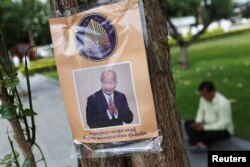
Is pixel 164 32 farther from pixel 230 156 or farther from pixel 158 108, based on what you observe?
pixel 230 156

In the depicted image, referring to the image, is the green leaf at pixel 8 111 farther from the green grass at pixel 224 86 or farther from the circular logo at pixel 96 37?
the green grass at pixel 224 86

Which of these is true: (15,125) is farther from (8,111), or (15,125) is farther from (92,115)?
(92,115)

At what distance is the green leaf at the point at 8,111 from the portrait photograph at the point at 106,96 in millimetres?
279

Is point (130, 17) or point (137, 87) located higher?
point (130, 17)

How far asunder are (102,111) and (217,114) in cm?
338

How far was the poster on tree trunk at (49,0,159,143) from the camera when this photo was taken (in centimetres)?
166

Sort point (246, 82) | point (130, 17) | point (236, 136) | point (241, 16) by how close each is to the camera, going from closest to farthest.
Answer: point (130, 17) → point (236, 136) → point (246, 82) → point (241, 16)

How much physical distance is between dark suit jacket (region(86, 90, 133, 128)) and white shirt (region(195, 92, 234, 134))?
127 inches

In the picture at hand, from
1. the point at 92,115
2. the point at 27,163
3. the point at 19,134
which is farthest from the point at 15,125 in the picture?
the point at 92,115

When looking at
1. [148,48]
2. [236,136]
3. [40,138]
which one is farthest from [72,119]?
[236,136]

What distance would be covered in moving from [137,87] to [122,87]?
64mm

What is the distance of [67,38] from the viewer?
1758mm

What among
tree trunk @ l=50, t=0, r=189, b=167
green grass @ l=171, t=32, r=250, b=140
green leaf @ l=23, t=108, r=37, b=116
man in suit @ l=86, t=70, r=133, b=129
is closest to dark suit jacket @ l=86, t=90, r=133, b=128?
man in suit @ l=86, t=70, r=133, b=129

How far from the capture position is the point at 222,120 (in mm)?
4863
